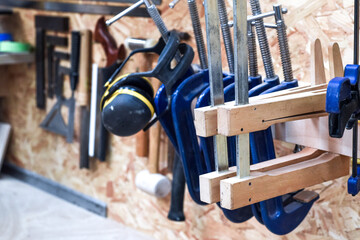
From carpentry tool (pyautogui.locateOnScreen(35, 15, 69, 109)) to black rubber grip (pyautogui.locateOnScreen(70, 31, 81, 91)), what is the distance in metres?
0.09

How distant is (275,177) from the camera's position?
1006 mm

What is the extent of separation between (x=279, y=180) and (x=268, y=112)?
15 cm

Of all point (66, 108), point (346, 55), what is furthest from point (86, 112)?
point (346, 55)

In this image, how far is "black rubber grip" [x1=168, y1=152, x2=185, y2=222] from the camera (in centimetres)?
145

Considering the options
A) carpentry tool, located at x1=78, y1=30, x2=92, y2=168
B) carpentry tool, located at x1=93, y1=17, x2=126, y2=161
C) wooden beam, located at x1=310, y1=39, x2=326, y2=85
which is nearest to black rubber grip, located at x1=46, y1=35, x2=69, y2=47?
carpentry tool, located at x1=78, y1=30, x2=92, y2=168

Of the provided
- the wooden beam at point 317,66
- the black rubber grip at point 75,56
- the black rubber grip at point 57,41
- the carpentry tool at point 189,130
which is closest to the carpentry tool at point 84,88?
the black rubber grip at point 75,56

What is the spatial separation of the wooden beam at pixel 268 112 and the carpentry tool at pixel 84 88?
0.99m

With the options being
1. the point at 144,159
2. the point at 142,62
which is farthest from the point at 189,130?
the point at 144,159

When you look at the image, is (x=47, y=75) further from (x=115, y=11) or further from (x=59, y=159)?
(x=115, y=11)

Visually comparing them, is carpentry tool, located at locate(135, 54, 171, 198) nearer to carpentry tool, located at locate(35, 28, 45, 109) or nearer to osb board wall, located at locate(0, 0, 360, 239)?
osb board wall, located at locate(0, 0, 360, 239)

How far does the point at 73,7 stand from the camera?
6.15 ft

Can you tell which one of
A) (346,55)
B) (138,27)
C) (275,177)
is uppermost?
(138,27)

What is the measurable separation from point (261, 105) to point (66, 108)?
122 centimetres

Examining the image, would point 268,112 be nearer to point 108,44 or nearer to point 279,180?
point 279,180
